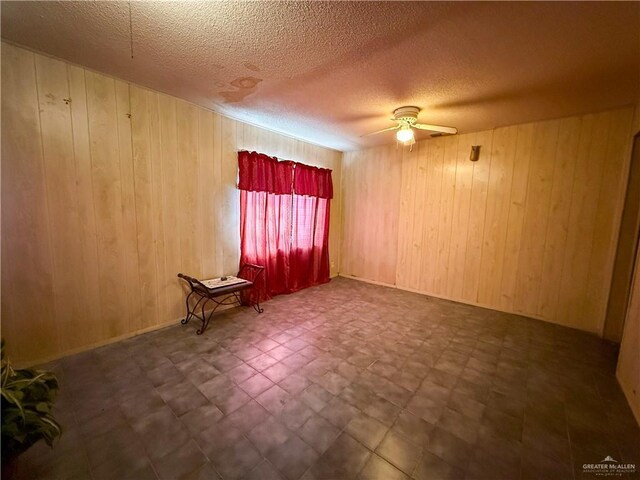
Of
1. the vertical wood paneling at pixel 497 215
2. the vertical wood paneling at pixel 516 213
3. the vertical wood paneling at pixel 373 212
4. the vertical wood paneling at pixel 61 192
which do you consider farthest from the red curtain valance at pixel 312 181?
the vertical wood paneling at pixel 516 213

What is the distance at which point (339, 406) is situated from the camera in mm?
1732

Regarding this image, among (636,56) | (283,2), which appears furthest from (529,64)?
(283,2)

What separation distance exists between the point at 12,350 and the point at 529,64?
4446mm

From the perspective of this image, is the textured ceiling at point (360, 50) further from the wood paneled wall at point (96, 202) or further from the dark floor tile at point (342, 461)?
the dark floor tile at point (342, 461)

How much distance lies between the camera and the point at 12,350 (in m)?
1.99

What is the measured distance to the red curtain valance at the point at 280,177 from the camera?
333cm

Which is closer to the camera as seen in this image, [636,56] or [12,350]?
[636,56]

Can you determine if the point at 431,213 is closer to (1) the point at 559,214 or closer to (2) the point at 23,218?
(1) the point at 559,214

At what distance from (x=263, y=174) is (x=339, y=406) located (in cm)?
282

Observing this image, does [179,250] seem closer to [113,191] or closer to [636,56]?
[113,191]

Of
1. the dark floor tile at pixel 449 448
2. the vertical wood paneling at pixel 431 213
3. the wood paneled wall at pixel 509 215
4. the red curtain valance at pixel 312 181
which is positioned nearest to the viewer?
the dark floor tile at pixel 449 448

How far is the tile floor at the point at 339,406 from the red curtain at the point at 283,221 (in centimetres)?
112

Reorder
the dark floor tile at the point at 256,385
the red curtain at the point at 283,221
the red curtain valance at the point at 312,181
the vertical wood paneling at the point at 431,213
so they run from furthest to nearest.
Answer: the red curtain valance at the point at 312,181
the vertical wood paneling at the point at 431,213
the red curtain at the point at 283,221
the dark floor tile at the point at 256,385

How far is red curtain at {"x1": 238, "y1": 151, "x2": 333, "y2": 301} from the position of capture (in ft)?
11.3
